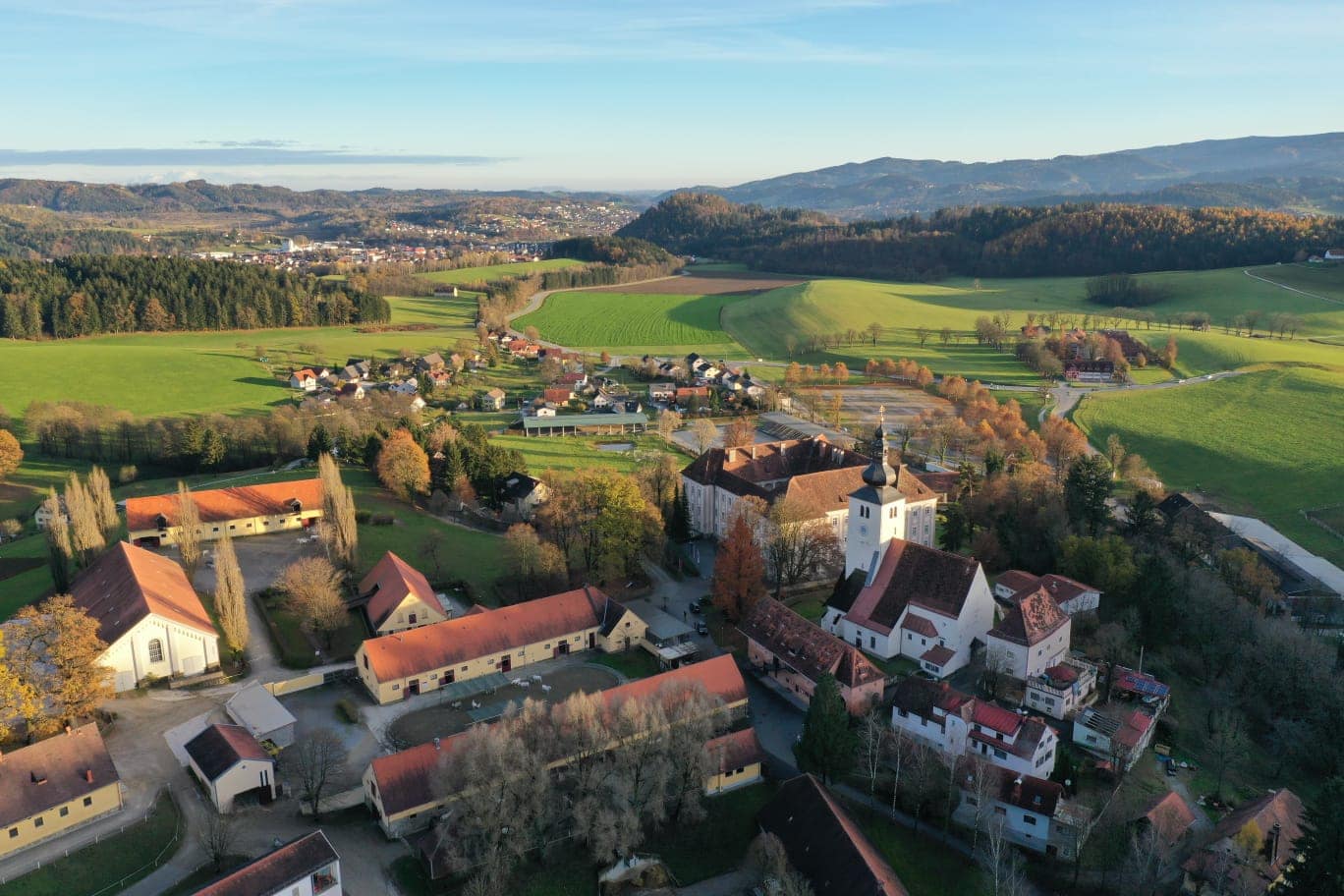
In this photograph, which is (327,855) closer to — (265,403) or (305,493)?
(305,493)

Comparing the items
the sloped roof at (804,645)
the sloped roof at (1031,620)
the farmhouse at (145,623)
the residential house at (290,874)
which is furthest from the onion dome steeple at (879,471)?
the farmhouse at (145,623)

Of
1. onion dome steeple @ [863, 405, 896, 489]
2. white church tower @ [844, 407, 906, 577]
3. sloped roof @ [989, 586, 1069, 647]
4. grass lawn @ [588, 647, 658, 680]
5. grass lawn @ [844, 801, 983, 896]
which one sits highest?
onion dome steeple @ [863, 405, 896, 489]

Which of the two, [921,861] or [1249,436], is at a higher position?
[1249,436]

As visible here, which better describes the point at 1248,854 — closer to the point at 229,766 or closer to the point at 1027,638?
the point at 1027,638

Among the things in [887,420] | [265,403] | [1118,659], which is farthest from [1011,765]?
[265,403]

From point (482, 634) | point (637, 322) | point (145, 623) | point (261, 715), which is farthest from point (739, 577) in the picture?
point (637, 322)

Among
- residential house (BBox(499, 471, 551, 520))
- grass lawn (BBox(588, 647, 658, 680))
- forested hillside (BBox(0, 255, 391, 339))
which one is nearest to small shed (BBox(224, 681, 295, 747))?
grass lawn (BBox(588, 647, 658, 680))

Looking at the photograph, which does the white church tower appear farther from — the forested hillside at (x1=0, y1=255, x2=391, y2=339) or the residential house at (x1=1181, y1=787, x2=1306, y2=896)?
the forested hillside at (x1=0, y1=255, x2=391, y2=339)
